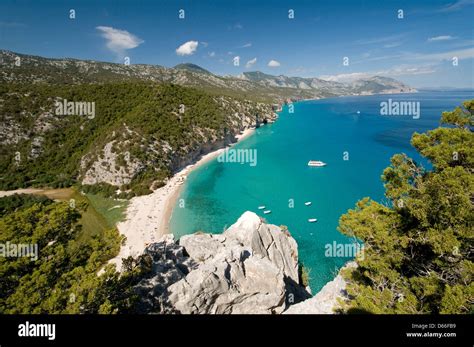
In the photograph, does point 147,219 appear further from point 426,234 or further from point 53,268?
point 426,234

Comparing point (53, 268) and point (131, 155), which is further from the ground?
point (131, 155)

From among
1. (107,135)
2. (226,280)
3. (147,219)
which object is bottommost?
(147,219)

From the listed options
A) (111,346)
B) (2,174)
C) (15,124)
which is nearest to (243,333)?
(111,346)

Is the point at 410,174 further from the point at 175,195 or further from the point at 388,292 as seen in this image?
the point at 175,195

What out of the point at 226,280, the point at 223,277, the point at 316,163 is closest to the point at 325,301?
the point at 226,280

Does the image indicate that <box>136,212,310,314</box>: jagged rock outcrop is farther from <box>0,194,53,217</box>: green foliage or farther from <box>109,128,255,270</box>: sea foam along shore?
<box>0,194,53,217</box>: green foliage


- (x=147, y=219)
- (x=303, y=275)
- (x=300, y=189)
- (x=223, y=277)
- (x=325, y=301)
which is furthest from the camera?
(x=300, y=189)
